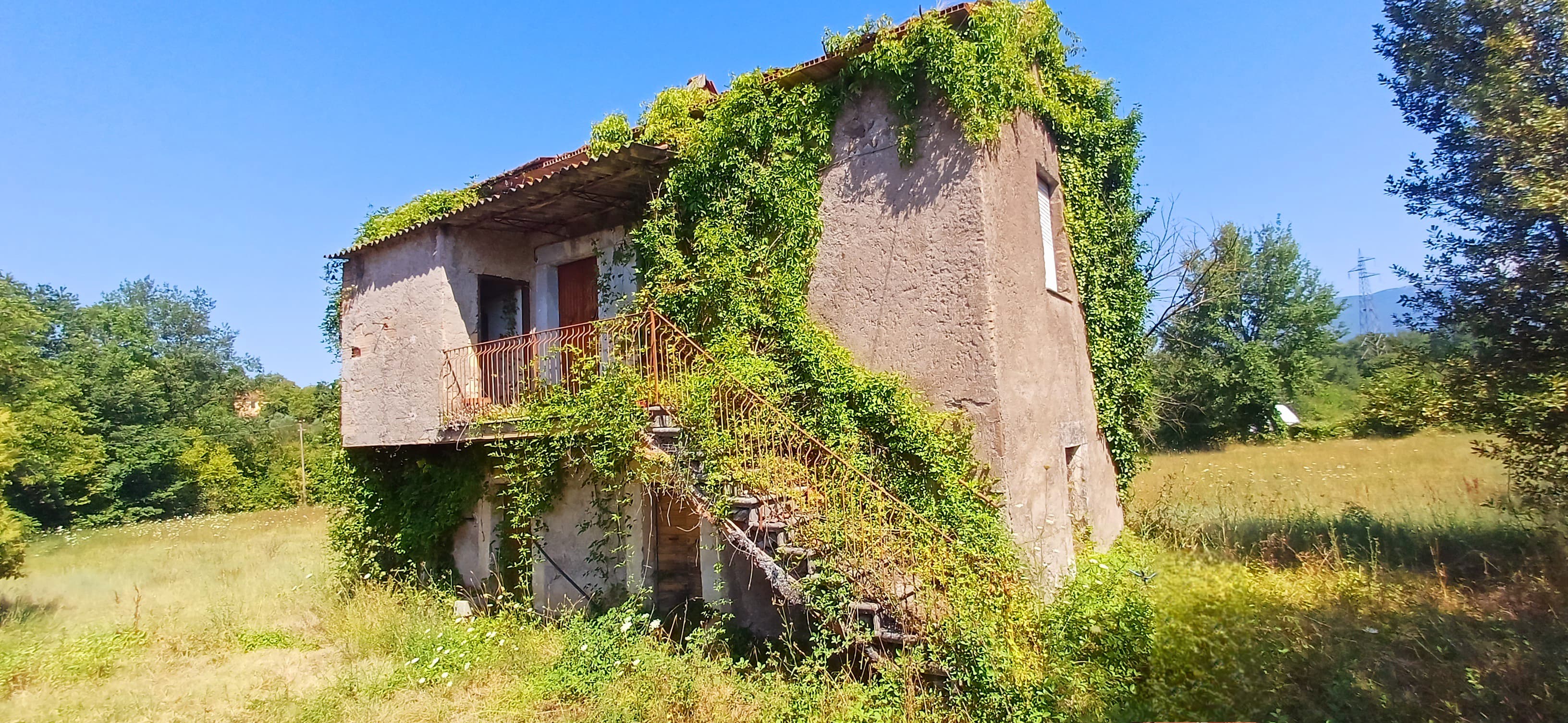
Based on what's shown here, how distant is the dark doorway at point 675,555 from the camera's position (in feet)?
32.8

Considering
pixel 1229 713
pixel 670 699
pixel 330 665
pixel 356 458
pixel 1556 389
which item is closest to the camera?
pixel 1229 713

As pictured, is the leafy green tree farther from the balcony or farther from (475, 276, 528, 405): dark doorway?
the balcony

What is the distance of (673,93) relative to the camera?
33.4ft

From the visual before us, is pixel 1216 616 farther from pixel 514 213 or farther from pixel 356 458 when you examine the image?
pixel 356 458

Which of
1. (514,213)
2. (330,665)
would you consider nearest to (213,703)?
(330,665)

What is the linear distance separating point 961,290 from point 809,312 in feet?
6.28

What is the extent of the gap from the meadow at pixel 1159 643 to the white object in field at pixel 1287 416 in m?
15.6

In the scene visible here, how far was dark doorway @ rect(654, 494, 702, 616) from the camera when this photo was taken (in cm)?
998

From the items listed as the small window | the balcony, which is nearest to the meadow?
the balcony

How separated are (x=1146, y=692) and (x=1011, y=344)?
3.58 m

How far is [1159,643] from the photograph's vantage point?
689 cm

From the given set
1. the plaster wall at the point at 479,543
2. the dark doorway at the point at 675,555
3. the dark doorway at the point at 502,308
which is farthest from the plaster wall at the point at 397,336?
the dark doorway at the point at 675,555

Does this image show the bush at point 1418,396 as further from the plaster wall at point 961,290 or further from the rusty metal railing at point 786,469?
the rusty metal railing at point 786,469

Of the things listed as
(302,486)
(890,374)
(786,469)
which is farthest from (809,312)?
(302,486)
